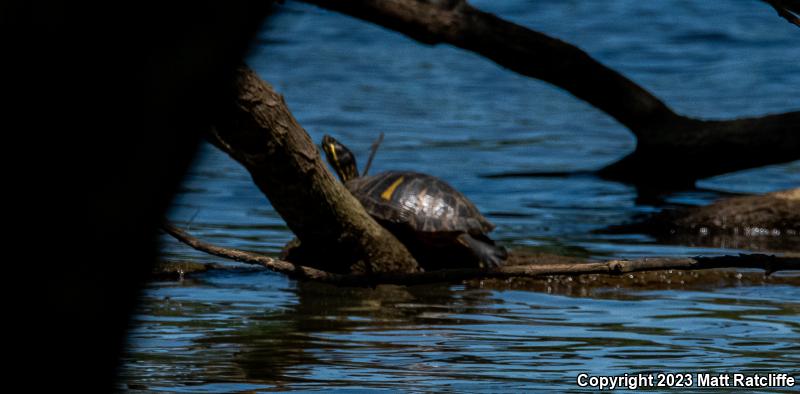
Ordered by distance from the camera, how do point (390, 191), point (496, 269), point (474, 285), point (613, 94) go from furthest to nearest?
point (613, 94), point (390, 191), point (474, 285), point (496, 269)

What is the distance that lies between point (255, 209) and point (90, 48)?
30.9ft

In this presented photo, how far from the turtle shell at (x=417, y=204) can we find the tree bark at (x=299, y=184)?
0.38 meters

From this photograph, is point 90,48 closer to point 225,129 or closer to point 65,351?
point 65,351

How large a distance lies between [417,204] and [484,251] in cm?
45

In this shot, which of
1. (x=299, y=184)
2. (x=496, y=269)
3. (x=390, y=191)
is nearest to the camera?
(x=496, y=269)

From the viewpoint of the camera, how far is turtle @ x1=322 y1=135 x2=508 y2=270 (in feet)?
24.7

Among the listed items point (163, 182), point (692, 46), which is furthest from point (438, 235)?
point (692, 46)

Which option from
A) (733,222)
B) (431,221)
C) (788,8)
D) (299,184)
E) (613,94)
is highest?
(788,8)

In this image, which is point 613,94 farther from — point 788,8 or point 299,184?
point 788,8

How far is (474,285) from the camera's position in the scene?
7059mm

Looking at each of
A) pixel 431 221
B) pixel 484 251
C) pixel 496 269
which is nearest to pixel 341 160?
pixel 431 221

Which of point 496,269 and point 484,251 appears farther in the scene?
point 484,251

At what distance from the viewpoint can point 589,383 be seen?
4.23 m

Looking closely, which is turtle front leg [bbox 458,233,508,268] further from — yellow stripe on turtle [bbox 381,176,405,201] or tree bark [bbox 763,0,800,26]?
tree bark [bbox 763,0,800,26]
